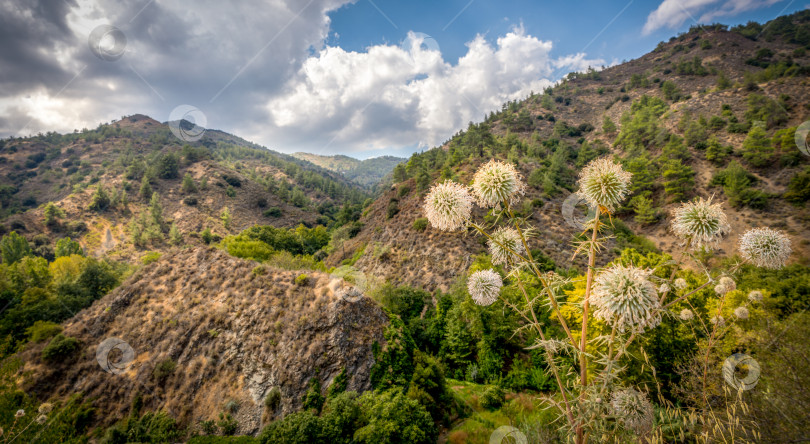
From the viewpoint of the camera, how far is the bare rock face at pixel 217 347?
1575 centimetres

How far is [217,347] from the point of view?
17547mm

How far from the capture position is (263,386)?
616 inches

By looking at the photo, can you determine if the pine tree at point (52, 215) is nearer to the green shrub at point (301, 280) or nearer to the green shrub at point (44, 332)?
the green shrub at point (44, 332)

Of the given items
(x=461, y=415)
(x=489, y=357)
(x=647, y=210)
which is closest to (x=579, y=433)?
(x=461, y=415)

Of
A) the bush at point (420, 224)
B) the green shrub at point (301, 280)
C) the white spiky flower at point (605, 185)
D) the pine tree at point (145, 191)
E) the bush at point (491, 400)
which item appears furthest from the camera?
the pine tree at point (145, 191)

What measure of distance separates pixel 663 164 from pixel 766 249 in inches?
2362

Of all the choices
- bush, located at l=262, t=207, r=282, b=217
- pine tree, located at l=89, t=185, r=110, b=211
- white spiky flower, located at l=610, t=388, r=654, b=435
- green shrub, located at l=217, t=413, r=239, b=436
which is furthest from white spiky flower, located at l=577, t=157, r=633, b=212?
pine tree, located at l=89, t=185, r=110, b=211

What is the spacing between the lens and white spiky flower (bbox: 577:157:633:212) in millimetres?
4566

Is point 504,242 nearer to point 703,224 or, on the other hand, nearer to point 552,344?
point 552,344

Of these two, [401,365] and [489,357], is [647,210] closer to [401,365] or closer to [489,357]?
[489,357]

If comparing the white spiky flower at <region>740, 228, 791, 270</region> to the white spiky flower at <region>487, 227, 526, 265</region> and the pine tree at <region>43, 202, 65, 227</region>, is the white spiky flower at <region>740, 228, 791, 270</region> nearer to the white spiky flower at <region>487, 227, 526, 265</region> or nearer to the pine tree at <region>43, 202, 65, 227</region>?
the white spiky flower at <region>487, 227, 526, 265</region>

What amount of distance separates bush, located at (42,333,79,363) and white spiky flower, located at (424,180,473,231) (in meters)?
27.6

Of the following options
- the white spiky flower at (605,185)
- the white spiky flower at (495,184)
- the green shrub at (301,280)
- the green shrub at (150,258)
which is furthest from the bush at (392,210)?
the white spiky flower at (605,185)

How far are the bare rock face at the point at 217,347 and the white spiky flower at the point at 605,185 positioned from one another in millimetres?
15532
